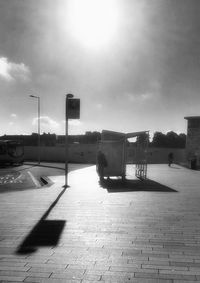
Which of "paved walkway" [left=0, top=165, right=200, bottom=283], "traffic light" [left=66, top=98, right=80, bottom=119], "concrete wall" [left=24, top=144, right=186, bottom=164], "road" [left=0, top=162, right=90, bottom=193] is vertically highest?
"traffic light" [left=66, top=98, right=80, bottom=119]

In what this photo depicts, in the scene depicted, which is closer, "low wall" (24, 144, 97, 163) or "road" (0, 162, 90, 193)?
"road" (0, 162, 90, 193)

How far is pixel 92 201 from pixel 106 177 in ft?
32.8

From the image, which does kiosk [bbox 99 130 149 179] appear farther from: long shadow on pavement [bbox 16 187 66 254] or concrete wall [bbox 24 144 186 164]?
concrete wall [bbox 24 144 186 164]

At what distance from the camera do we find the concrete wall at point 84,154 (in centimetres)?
4972

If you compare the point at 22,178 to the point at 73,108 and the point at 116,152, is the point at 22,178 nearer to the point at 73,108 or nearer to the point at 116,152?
the point at 116,152

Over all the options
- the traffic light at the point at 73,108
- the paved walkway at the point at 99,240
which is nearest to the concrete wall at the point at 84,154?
the traffic light at the point at 73,108

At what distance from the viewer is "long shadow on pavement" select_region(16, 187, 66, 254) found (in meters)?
6.20

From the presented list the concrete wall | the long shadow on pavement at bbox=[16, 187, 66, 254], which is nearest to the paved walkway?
the long shadow on pavement at bbox=[16, 187, 66, 254]

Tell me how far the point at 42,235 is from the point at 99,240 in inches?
43.9

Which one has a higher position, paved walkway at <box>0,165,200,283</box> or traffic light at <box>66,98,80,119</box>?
traffic light at <box>66,98,80,119</box>

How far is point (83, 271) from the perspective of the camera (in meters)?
5.00

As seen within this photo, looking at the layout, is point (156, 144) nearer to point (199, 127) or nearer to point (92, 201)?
point (199, 127)

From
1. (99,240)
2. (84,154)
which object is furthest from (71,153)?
(99,240)

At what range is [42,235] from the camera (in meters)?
7.02
